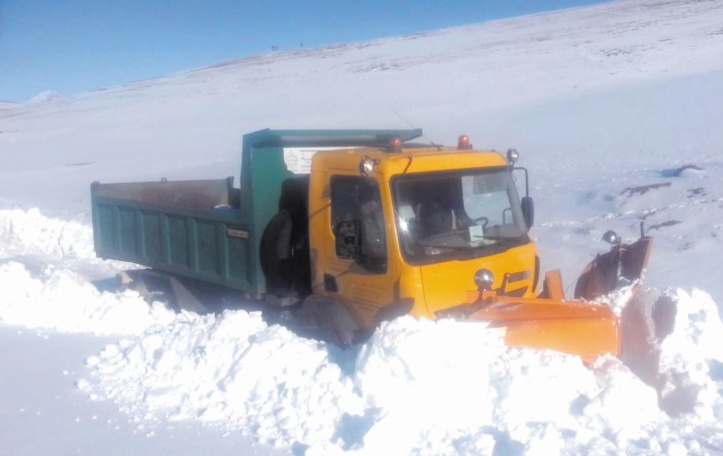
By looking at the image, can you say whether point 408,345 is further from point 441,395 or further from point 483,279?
point 483,279

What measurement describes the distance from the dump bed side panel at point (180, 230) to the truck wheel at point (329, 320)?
2.93 feet

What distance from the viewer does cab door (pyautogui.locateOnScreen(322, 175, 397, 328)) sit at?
5.94m

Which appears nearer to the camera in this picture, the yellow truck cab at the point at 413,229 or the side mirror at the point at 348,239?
the yellow truck cab at the point at 413,229

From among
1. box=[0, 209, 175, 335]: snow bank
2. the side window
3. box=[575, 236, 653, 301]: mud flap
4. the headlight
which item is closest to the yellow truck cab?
the side window

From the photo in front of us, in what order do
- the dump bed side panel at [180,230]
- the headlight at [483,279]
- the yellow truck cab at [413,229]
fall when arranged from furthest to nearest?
the dump bed side panel at [180,230]
the yellow truck cab at [413,229]
the headlight at [483,279]

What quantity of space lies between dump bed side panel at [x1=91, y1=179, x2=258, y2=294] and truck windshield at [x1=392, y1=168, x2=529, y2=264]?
1.88m

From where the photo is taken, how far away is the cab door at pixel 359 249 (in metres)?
5.94

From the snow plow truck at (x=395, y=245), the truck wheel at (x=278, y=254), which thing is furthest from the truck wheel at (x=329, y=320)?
the truck wheel at (x=278, y=254)

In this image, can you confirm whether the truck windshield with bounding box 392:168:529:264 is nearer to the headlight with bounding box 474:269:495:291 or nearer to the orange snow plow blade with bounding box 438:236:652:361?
the headlight with bounding box 474:269:495:291

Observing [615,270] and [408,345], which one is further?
[615,270]

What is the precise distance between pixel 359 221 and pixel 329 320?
33.8 inches

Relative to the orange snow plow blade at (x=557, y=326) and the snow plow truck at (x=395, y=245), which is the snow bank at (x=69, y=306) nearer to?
the snow plow truck at (x=395, y=245)

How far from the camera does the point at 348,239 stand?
6168 millimetres

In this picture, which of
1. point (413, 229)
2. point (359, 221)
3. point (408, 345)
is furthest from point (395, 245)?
point (408, 345)
